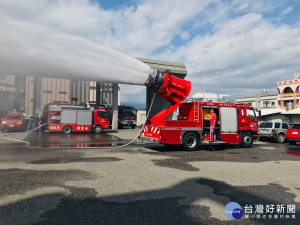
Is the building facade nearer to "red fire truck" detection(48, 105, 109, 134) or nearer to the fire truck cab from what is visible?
the fire truck cab

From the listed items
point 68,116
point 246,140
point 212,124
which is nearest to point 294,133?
point 246,140

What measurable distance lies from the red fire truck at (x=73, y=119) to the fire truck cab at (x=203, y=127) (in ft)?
35.2

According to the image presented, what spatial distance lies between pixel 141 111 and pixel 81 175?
1494 inches

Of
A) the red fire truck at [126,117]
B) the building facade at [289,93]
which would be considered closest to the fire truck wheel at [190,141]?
the red fire truck at [126,117]

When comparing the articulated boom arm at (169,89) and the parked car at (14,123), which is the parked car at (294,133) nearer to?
the articulated boom arm at (169,89)

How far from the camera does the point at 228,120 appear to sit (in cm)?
1304

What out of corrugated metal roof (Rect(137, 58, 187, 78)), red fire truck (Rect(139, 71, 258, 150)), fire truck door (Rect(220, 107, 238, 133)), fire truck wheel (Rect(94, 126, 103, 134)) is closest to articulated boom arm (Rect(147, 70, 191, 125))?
red fire truck (Rect(139, 71, 258, 150))

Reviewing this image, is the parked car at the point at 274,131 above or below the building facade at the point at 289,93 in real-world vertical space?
below

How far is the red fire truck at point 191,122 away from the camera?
11.2 m

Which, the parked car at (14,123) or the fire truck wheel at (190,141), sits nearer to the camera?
the fire truck wheel at (190,141)

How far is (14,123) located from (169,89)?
17002mm

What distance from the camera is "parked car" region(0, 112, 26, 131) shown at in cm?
2083

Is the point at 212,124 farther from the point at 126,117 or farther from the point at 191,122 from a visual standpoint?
the point at 126,117

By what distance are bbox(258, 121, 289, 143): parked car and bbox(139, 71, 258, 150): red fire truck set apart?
4.16 metres
